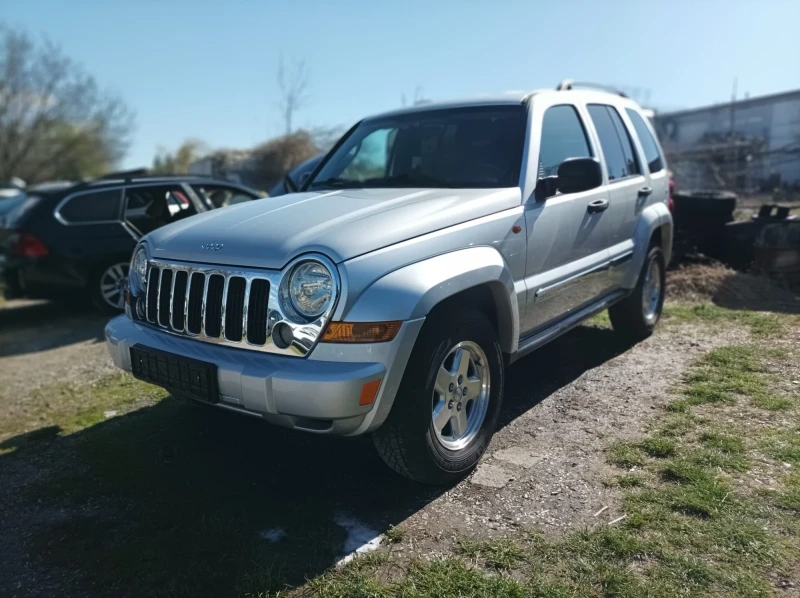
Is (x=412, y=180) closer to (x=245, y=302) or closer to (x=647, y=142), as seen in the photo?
(x=245, y=302)

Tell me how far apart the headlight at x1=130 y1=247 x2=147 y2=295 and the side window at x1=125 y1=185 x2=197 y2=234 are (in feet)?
13.8

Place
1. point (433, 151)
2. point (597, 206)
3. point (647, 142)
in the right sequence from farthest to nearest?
point (647, 142)
point (597, 206)
point (433, 151)

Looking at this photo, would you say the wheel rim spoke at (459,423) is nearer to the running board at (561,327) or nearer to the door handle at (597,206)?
the running board at (561,327)

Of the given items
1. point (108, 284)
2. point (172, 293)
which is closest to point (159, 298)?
point (172, 293)

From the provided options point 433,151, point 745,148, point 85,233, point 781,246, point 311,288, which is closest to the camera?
point 311,288

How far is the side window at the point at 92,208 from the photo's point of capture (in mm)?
7727

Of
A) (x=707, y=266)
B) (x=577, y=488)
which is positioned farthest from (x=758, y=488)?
(x=707, y=266)

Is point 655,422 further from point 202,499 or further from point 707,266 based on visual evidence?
point 707,266

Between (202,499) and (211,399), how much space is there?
2.04ft

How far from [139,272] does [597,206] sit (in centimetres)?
294

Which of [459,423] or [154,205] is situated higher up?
[154,205]

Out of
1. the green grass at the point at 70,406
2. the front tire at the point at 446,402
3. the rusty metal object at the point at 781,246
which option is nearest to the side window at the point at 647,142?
the rusty metal object at the point at 781,246

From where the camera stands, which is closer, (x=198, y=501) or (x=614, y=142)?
(x=198, y=501)

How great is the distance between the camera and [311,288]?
9.17 ft
